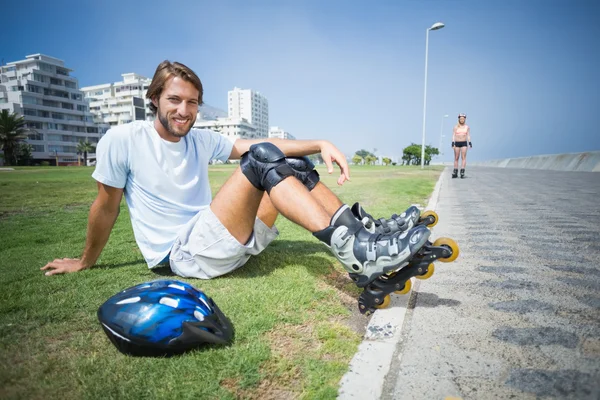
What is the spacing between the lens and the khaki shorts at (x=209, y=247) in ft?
7.84

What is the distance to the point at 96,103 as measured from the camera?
101 m

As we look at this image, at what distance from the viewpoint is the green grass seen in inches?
54.4

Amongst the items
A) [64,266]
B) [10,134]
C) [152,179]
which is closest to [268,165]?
[152,179]

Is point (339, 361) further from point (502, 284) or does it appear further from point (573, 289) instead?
point (573, 289)

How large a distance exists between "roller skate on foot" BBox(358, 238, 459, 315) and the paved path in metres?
0.12

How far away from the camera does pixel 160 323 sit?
1577 mm

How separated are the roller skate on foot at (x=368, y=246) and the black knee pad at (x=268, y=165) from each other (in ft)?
1.46

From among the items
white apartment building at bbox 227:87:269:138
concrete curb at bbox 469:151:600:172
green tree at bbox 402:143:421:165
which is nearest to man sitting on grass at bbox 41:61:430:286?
concrete curb at bbox 469:151:600:172

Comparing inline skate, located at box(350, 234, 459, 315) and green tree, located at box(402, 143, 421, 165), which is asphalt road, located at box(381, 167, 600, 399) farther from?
green tree, located at box(402, 143, 421, 165)

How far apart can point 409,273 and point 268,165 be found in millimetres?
1123

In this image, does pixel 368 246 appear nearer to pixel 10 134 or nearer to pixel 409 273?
pixel 409 273

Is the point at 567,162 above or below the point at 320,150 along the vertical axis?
below

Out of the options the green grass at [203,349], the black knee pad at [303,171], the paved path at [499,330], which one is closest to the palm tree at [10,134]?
the green grass at [203,349]

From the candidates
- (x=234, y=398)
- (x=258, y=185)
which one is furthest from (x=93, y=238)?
(x=234, y=398)
